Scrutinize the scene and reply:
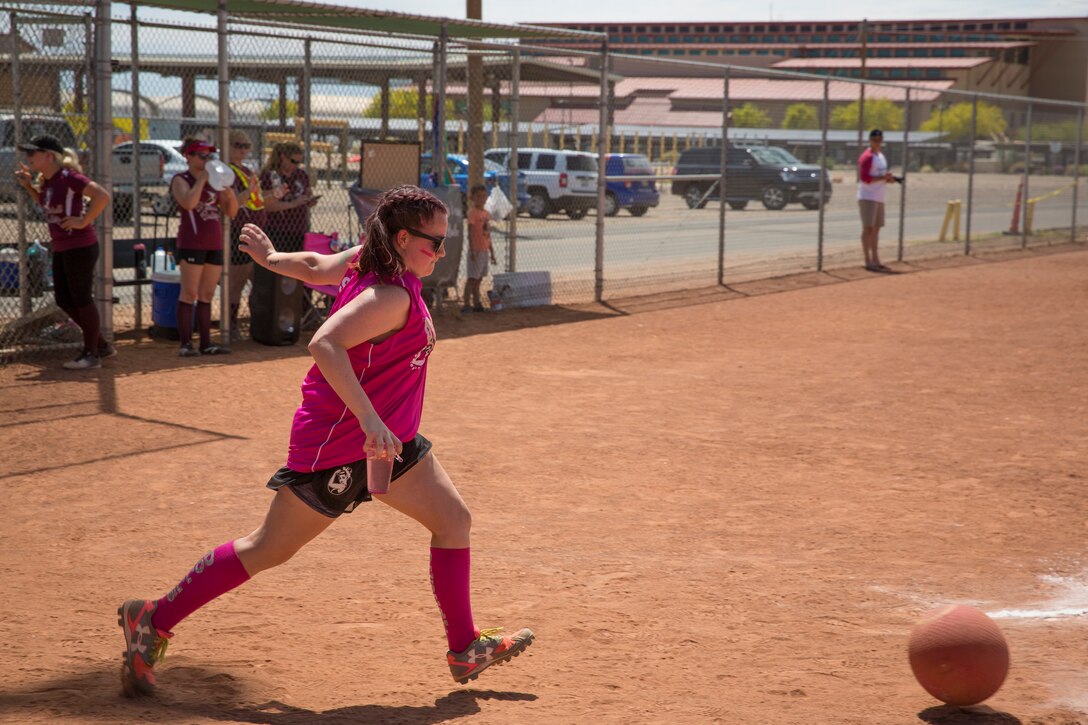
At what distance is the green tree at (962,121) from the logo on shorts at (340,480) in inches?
1551

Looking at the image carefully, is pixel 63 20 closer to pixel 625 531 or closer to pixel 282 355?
pixel 282 355

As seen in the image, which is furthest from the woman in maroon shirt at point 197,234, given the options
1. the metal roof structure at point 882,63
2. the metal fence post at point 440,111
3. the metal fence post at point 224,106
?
the metal roof structure at point 882,63

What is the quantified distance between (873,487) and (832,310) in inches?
329

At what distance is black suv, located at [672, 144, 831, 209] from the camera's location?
57.6ft

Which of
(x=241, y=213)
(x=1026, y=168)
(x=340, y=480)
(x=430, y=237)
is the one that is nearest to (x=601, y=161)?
(x=241, y=213)

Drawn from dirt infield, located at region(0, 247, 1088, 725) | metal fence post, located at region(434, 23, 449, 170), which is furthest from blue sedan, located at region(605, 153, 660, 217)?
dirt infield, located at region(0, 247, 1088, 725)

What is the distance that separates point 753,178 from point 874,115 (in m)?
39.6

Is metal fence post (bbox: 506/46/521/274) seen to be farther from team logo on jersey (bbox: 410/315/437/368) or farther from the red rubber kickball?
the red rubber kickball

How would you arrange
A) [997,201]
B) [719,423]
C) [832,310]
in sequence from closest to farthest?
[719,423], [832,310], [997,201]

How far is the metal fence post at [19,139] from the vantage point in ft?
32.9

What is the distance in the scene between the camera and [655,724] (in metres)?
3.81

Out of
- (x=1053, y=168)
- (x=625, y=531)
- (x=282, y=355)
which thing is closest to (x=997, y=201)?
(x=1053, y=168)

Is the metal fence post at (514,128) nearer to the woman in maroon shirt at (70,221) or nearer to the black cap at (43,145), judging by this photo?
the woman in maroon shirt at (70,221)

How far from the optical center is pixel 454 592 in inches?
160
